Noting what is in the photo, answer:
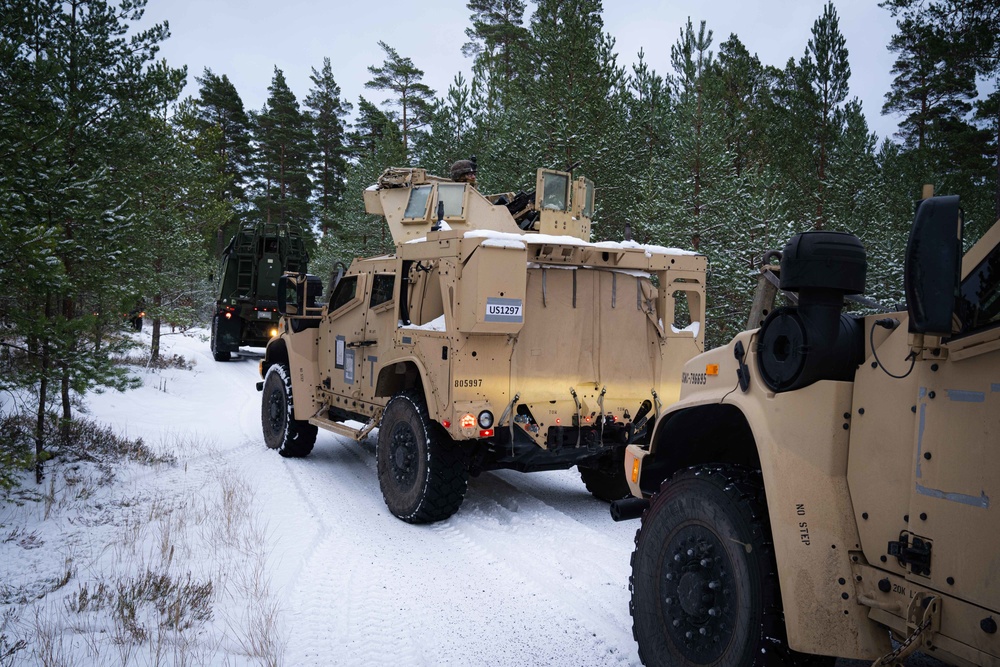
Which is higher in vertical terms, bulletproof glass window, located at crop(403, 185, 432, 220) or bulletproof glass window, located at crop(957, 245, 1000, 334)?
bulletproof glass window, located at crop(403, 185, 432, 220)

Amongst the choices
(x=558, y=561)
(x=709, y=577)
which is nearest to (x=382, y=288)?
(x=558, y=561)

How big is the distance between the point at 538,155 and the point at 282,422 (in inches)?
444

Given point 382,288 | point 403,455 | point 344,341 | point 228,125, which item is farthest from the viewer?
point 228,125

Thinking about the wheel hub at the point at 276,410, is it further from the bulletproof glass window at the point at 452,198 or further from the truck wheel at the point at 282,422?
the bulletproof glass window at the point at 452,198

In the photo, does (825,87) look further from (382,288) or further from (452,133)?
(382,288)

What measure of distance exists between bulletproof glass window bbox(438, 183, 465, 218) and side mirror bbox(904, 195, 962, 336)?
6.64 meters

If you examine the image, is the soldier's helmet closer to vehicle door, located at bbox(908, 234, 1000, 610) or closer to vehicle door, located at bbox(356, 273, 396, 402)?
vehicle door, located at bbox(356, 273, 396, 402)

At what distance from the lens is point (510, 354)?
6.07 metres

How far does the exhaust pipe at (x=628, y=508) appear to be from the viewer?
385cm

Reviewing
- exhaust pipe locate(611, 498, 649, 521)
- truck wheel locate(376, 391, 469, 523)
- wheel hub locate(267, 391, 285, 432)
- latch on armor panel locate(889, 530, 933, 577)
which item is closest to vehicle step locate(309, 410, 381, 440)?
truck wheel locate(376, 391, 469, 523)

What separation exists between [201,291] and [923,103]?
106ft

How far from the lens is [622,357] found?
6.68m

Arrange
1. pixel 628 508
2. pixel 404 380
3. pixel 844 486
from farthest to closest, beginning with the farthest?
1. pixel 404 380
2. pixel 628 508
3. pixel 844 486

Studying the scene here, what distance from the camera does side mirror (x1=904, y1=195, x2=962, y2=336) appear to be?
82.1 inches
